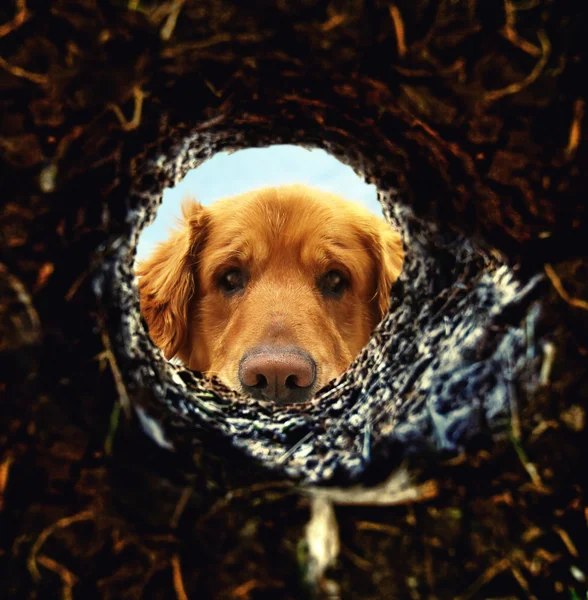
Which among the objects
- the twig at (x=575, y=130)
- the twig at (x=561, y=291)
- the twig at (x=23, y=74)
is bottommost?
the twig at (x=561, y=291)

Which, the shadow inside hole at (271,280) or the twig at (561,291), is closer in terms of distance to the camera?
the twig at (561,291)

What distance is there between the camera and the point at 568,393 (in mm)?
761

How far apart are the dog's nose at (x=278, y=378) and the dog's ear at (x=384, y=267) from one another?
99 cm

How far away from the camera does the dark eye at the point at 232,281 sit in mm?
3291

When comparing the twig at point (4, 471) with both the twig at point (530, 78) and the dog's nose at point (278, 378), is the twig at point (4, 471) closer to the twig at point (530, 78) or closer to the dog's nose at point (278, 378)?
the twig at point (530, 78)

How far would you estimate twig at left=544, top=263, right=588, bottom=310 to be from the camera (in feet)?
2.50

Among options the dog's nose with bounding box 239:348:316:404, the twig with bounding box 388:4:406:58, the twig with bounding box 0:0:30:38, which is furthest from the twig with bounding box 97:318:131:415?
the dog's nose with bounding box 239:348:316:404

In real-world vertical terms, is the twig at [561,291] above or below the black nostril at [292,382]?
below

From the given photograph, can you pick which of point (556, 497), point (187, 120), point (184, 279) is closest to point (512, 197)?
point (556, 497)

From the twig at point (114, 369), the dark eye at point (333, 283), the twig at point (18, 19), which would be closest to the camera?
the twig at point (18, 19)

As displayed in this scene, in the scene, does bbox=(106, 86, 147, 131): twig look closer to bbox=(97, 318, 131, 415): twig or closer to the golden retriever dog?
bbox=(97, 318, 131, 415): twig

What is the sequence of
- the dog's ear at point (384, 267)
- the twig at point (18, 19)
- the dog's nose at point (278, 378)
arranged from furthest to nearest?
the dog's ear at point (384, 267) → the dog's nose at point (278, 378) → the twig at point (18, 19)

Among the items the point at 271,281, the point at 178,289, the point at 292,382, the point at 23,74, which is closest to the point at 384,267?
the point at 271,281

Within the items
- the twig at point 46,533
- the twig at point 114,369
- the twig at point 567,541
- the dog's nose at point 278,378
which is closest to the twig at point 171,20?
the twig at point 114,369
